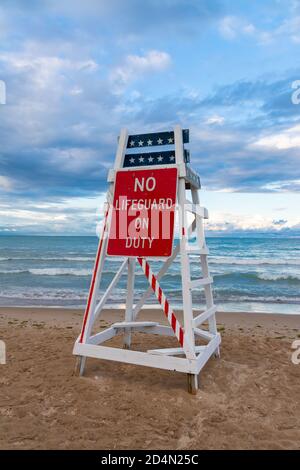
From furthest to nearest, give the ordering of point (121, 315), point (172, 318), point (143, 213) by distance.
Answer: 1. point (121, 315)
2. point (143, 213)
3. point (172, 318)

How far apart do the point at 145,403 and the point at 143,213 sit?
7.47ft

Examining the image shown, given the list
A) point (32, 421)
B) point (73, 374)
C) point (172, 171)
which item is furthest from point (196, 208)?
point (32, 421)

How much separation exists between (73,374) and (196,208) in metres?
2.79

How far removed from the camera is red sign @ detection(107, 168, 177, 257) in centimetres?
475

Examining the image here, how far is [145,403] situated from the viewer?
423 centimetres

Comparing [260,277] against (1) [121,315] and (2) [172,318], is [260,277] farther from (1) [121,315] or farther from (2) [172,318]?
(2) [172,318]

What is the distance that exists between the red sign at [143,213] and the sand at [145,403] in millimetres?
1692

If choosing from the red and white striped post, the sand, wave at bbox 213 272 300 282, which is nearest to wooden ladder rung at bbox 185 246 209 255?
the red and white striped post

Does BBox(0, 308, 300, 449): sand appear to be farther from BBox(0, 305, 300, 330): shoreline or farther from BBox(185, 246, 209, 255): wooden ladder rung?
BBox(0, 305, 300, 330): shoreline

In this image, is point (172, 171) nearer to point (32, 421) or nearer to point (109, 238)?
point (109, 238)

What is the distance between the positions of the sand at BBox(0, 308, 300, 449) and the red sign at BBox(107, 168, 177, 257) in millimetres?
1692

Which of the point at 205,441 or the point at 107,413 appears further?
the point at 107,413

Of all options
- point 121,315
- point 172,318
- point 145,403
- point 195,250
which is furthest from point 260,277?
point 145,403
